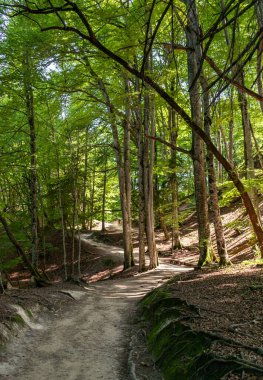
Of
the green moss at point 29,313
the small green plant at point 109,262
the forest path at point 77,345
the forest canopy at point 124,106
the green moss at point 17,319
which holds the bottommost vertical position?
the small green plant at point 109,262

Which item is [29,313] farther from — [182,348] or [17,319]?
[182,348]

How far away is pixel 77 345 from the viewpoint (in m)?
6.36

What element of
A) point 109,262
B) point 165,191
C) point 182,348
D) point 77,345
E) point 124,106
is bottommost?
point 109,262

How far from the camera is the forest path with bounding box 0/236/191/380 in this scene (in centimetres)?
516

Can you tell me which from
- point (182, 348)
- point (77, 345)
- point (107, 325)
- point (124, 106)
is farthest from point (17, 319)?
point (124, 106)

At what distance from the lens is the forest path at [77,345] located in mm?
5164

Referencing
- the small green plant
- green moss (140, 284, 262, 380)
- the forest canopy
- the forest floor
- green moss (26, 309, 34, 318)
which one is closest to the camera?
green moss (140, 284, 262, 380)

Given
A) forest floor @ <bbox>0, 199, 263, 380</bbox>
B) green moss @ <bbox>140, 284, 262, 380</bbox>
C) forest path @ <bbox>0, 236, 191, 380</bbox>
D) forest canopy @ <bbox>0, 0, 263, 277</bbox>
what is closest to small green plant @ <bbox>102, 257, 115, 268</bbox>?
forest canopy @ <bbox>0, 0, 263, 277</bbox>

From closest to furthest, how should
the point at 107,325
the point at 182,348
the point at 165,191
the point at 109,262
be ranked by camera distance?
the point at 182,348, the point at 107,325, the point at 109,262, the point at 165,191

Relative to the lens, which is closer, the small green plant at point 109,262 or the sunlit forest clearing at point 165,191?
the sunlit forest clearing at point 165,191

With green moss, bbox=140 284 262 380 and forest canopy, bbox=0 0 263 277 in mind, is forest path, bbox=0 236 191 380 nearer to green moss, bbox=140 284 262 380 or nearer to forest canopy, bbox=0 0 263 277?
green moss, bbox=140 284 262 380

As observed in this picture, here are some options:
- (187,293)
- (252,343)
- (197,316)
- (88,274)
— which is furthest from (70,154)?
(252,343)

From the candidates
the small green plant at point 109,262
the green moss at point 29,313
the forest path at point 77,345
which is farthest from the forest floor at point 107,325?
the small green plant at point 109,262

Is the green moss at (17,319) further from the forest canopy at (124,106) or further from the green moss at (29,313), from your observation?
the forest canopy at (124,106)
